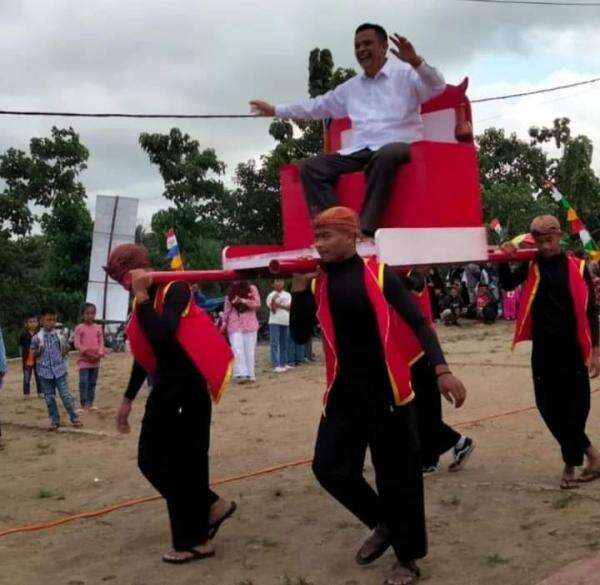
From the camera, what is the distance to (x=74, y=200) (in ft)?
72.8

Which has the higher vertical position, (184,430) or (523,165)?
(523,165)

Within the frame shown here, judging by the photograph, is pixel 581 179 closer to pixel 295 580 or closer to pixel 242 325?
pixel 242 325

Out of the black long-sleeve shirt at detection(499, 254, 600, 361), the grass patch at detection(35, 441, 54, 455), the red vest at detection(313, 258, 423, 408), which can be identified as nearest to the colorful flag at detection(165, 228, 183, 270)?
the grass patch at detection(35, 441, 54, 455)

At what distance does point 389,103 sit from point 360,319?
5.08 ft

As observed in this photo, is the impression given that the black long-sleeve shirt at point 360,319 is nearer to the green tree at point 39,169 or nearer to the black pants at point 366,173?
the black pants at point 366,173

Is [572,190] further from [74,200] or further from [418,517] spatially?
[418,517]

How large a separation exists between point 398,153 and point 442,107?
709mm

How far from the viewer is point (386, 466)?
4.31m

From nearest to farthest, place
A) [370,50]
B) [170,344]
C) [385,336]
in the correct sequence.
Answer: [385,336] < [170,344] < [370,50]

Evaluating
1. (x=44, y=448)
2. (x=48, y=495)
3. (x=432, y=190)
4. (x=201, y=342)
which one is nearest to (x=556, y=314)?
(x=432, y=190)

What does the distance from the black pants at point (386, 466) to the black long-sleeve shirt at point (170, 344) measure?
0.89 m

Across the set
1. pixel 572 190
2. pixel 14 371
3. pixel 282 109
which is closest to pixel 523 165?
pixel 572 190

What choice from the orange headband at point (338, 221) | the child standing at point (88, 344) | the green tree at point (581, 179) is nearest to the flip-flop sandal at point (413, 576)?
the orange headband at point (338, 221)

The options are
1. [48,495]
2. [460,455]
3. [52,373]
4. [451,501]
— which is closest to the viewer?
[451,501]
